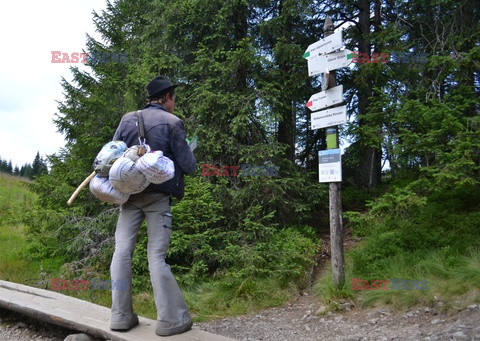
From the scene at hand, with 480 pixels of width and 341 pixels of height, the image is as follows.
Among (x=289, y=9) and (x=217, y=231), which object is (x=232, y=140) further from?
(x=289, y=9)

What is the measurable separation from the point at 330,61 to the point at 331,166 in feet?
5.17

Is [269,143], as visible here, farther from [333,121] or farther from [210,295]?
[210,295]

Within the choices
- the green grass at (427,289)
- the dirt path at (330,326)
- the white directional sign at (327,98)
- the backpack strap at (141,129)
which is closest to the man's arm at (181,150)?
the backpack strap at (141,129)

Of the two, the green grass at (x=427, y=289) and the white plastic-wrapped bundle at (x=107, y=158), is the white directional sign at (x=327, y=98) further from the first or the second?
the white plastic-wrapped bundle at (x=107, y=158)

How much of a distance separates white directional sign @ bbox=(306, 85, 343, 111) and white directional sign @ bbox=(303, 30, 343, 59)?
59 cm

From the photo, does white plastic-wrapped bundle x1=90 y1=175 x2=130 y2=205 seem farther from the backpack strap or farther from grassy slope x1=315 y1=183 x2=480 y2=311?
grassy slope x1=315 y1=183 x2=480 y2=311

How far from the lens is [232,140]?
7.57m

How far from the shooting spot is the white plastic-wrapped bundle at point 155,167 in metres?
2.96

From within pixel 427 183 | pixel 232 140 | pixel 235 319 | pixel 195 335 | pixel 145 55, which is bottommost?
pixel 235 319

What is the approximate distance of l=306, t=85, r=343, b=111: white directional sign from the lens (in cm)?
547

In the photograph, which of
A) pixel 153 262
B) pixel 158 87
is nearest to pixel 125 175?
pixel 153 262

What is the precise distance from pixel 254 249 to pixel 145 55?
4.99 m

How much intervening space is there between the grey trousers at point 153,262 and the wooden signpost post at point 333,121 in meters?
2.91

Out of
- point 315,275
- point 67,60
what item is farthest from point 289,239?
point 67,60
